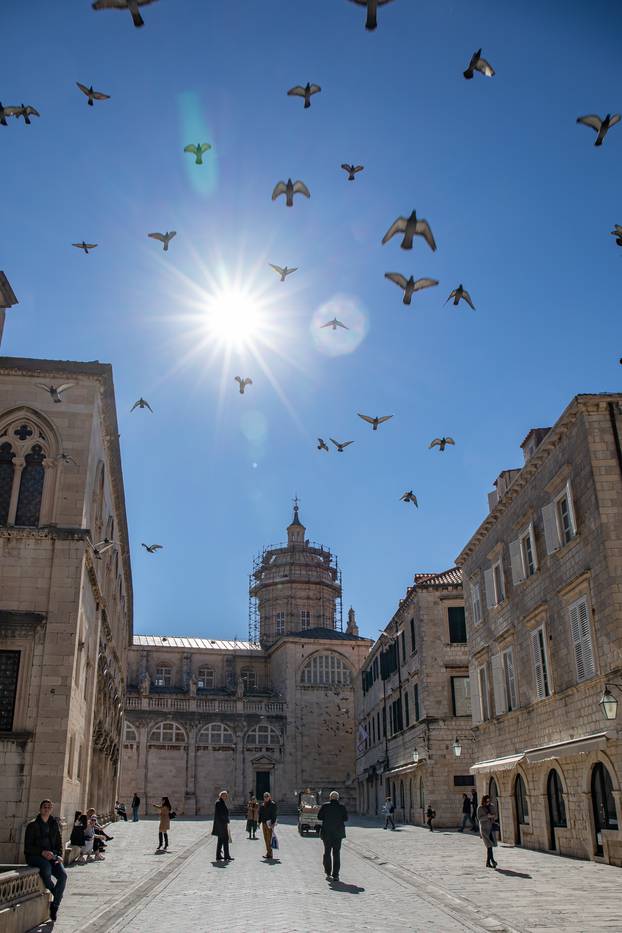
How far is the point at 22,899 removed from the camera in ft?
30.6

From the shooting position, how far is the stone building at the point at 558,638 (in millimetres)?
17422

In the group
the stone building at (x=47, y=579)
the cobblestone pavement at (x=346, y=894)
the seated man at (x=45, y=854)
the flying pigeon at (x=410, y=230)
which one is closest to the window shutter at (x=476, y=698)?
the cobblestone pavement at (x=346, y=894)

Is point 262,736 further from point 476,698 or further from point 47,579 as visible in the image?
point 47,579

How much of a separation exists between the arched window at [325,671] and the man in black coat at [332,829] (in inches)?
1949

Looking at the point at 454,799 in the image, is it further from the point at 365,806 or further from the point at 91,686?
the point at 365,806

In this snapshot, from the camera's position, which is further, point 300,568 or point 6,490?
point 300,568

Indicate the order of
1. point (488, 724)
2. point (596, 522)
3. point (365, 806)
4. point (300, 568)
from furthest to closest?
point (300, 568)
point (365, 806)
point (488, 724)
point (596, 522)

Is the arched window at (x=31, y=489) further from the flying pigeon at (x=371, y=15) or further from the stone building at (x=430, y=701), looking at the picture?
the stone building at (x=430, y=701)

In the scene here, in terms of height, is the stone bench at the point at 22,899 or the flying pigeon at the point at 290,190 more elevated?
the flying pigeon at the point at 290,190

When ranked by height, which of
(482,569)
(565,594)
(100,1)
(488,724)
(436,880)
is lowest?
(436,880)

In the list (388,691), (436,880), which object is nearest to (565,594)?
(436,880)

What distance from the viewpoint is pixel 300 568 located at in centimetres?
7469

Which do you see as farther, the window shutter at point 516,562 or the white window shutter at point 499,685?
the white window shutter at point 499,685

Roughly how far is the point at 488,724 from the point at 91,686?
1258cm
